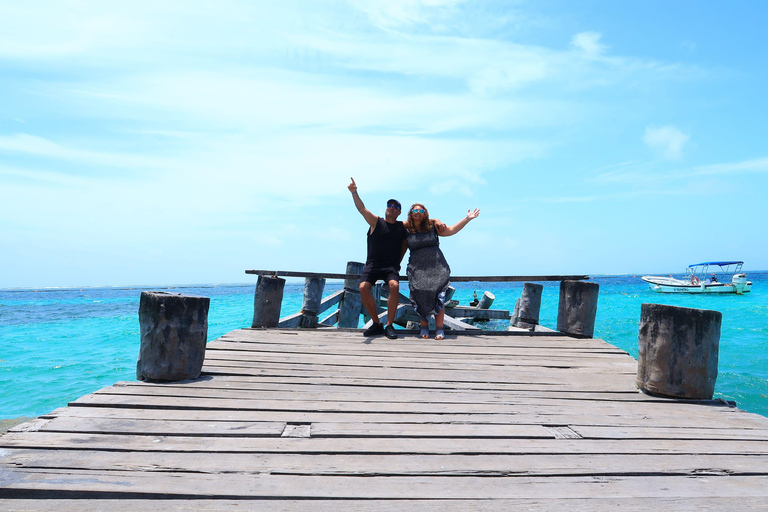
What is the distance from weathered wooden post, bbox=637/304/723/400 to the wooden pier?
139 millimetres

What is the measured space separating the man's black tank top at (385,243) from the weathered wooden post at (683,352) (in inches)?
135

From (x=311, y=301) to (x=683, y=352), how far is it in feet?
17.9

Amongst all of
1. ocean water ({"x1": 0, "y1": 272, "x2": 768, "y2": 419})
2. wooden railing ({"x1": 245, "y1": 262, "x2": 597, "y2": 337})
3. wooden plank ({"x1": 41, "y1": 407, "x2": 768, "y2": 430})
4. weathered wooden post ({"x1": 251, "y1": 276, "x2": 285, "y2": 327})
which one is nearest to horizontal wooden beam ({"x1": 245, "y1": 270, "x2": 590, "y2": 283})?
wooden railing ({"x1": 245, "y1": 262, "x2": 597, "y2": 337})

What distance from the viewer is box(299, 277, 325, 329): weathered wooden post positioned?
7.65 metres


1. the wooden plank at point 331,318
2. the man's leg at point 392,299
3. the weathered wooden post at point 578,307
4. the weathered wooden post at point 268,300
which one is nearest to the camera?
the weathered wooden post at point 578,307

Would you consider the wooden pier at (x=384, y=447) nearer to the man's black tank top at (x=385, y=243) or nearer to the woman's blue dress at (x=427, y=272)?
the woman's blue dress at (x=427, y=272)

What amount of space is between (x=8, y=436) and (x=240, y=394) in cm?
139

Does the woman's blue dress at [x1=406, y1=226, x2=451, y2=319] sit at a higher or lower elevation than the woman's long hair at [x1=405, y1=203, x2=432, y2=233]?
lower

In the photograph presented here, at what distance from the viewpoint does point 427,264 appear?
6379mm

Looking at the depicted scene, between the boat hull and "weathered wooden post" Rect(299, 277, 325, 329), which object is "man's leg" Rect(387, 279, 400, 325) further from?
the boat hull

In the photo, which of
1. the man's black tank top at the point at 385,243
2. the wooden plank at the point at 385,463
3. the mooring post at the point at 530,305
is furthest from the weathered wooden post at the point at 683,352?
the mooring post at the point at 530,305

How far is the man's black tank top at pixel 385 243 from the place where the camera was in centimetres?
645

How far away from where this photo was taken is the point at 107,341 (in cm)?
1944

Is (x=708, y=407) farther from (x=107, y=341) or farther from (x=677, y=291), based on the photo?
(x=677, y=291)
